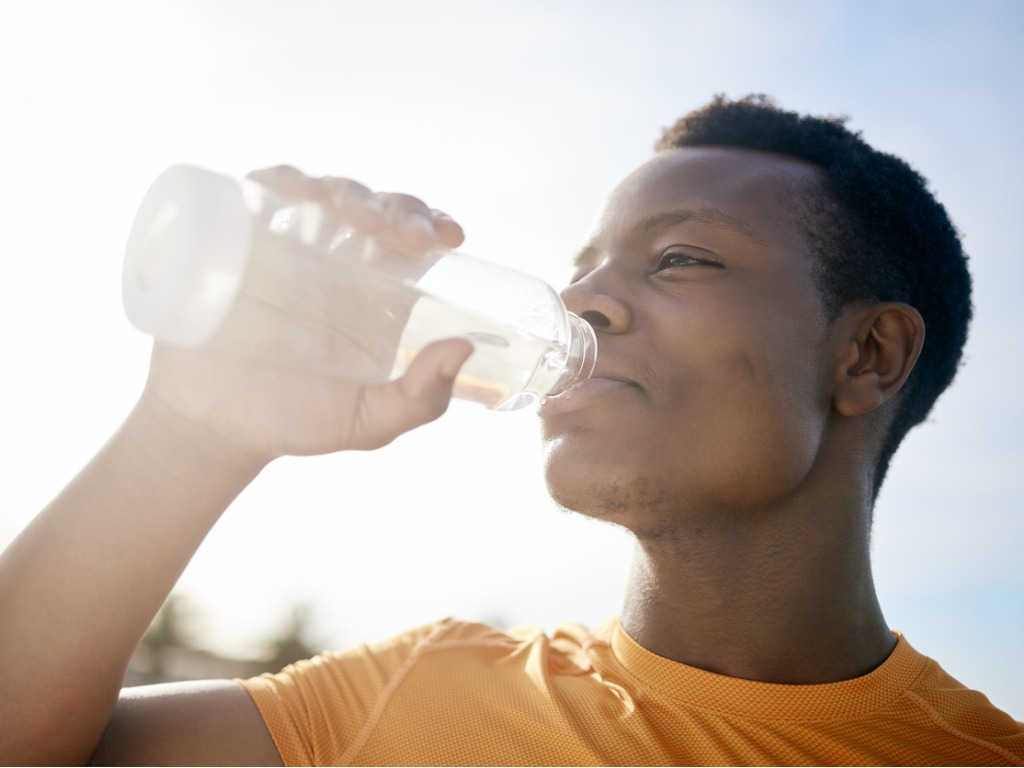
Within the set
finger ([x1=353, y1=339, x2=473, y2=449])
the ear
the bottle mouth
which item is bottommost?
finger ([x1=353, y1=339, x2=473, y2=449])

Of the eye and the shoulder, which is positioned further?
the eye

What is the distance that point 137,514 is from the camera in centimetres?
172

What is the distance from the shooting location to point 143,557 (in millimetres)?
1713

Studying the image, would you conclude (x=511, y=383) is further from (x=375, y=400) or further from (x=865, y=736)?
(x=865, y=736)

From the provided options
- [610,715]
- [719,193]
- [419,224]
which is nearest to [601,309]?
[719,193]

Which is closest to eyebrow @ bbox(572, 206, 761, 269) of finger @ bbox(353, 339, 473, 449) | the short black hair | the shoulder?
the short black hair

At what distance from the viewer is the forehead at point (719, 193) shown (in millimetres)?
2352

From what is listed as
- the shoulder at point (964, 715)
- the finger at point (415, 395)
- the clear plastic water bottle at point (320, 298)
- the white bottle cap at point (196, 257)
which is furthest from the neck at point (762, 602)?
the white bottle cap at point (196, 257)

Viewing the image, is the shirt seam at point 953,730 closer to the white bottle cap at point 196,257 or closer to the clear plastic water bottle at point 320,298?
the clear plastic water bottle at point 320,298

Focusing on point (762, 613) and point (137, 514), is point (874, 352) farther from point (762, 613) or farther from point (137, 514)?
point (137, 514)

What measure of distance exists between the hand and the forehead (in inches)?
31.0

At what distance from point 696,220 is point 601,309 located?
0.38 meters

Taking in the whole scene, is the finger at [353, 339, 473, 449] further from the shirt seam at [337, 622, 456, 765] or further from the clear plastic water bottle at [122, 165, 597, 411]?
the shirt seam at [337, 622, 456, 765]

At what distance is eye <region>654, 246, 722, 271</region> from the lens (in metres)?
2.29
